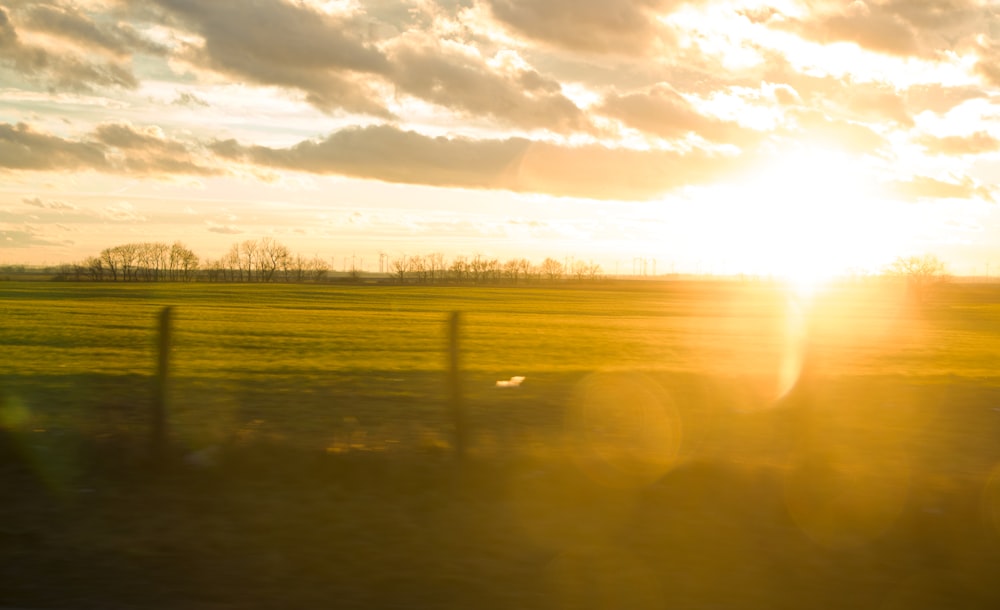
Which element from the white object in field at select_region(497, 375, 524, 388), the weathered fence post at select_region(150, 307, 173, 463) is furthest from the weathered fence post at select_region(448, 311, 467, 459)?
the white object in field at select_region(497, 375, 524, 388)

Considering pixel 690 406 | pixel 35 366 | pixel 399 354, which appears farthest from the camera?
pixel 399 354

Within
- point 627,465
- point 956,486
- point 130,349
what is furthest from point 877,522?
point 130,349

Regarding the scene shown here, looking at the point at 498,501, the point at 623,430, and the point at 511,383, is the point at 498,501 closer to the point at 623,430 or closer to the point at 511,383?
the point at 623,430

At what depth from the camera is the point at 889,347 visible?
33656mm

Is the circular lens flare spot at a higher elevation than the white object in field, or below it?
higher

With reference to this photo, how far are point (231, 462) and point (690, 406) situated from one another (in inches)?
373

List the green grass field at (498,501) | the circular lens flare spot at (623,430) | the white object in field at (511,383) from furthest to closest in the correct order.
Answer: the white object in field at (511,383), the circular lens flare spot at (623,430), the green grass field at (498,501)

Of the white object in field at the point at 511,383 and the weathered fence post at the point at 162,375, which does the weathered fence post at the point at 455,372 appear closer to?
the weathered fence post at the point at 162,375

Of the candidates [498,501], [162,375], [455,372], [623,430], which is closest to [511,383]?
[623,430]

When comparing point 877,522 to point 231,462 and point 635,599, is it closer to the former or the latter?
point 635,599

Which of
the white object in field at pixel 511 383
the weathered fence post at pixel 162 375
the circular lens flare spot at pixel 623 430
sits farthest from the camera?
the white object in field at pixel 511 383

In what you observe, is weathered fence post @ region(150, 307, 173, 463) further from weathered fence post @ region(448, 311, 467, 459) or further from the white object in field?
the white object in field

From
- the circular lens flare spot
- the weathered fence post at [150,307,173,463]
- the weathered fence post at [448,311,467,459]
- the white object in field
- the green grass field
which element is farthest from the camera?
the white object in field

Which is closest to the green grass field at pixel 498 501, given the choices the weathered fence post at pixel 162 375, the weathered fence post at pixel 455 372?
the weathered fence post at pixel 455 372
